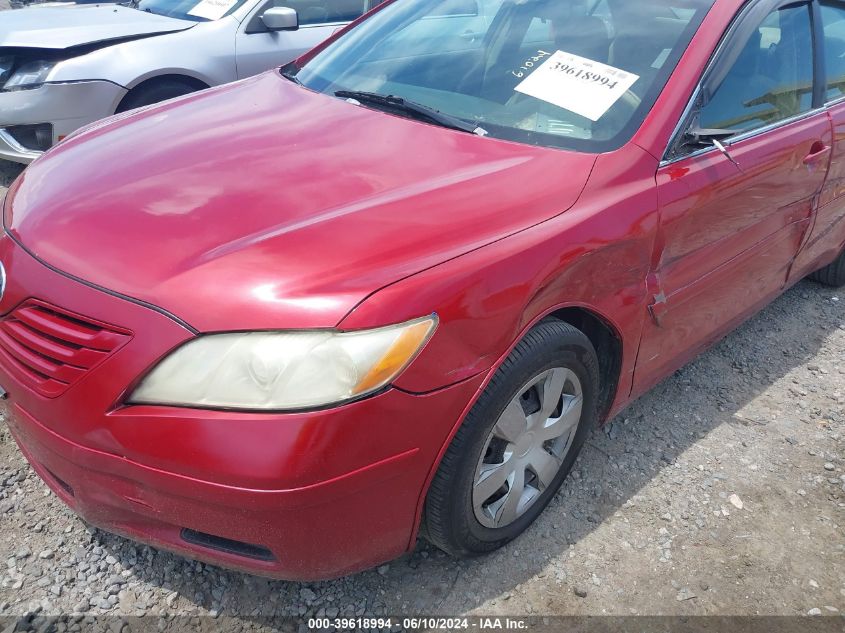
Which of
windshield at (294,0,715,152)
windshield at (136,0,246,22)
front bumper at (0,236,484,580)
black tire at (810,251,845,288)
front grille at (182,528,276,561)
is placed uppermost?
windshield at (294,0,715,152)

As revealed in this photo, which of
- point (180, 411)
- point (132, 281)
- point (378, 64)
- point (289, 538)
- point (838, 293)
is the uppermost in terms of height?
point (378, 64)

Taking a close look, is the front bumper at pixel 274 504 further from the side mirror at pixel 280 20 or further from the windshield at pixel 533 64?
the side mirror at pixel 280 20

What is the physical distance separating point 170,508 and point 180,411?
25 centimetres

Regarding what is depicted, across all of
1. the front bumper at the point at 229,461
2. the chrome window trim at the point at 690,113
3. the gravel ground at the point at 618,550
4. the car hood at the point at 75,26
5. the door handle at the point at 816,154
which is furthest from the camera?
the car hood at the point at 75,26

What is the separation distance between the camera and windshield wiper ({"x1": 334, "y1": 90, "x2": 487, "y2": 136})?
7.24ft

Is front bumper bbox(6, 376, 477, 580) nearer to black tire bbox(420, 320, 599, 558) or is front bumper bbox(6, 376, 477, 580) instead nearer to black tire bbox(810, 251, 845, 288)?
black tire bbox(420, 320, 599, 558)

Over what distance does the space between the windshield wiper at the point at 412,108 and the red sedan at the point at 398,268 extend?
0.01 metres

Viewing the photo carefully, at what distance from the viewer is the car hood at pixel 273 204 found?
60.6 inches

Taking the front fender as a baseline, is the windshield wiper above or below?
above

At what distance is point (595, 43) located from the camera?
7.72 ft

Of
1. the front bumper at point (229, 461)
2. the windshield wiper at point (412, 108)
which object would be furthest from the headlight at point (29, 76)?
the front bumper at point (229, 461)

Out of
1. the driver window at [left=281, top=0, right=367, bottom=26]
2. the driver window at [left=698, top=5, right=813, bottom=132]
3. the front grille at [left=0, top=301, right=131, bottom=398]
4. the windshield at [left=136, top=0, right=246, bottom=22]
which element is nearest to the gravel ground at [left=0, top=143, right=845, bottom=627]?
the front grille at [left=0, top=301, right=131, bottom=398]

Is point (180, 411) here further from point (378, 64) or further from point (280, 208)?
point (378, 64)

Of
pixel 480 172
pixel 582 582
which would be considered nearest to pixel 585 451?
pixel 582 582
